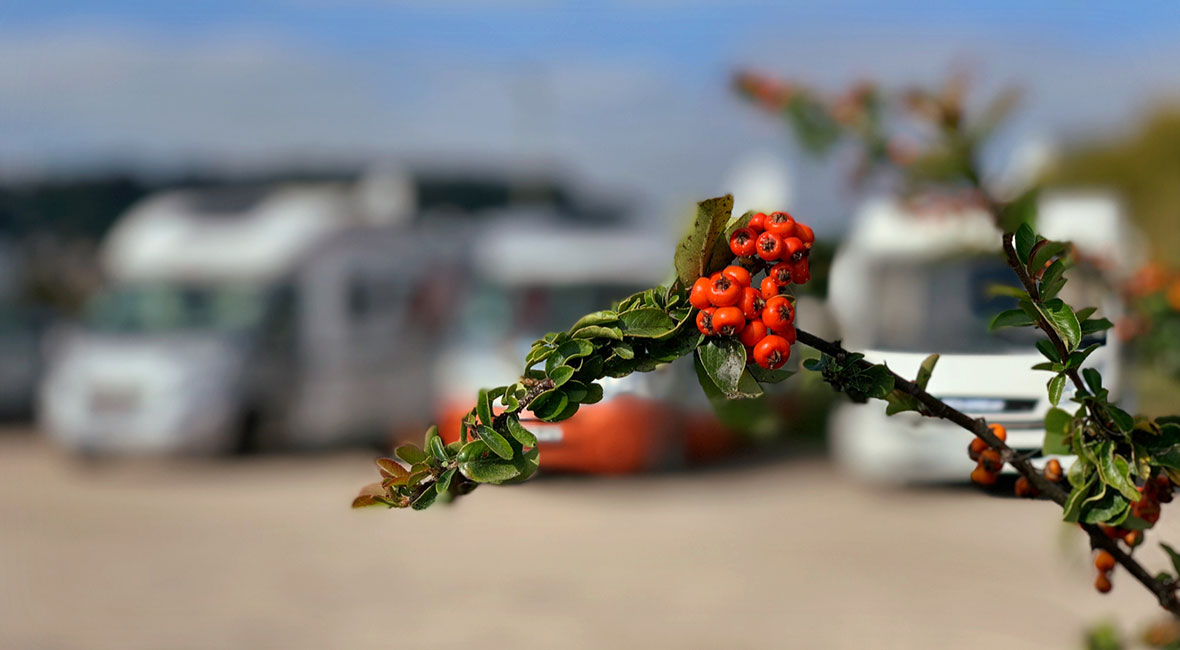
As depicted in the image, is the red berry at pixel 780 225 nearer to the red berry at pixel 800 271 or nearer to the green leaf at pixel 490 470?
the red berry at pixel 800 271

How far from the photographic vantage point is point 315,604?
16.2 ft

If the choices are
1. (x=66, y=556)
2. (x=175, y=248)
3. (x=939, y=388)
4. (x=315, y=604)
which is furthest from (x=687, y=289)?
(x=175, y=248)

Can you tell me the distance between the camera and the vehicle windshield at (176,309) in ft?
29.9

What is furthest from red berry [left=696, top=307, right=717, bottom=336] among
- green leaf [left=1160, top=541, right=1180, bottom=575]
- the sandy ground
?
the sandy ground

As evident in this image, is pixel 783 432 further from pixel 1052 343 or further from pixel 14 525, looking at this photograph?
pixel 14 525

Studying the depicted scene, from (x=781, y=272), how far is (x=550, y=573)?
181 inches

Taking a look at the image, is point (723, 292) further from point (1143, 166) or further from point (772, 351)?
point (1143, 166)

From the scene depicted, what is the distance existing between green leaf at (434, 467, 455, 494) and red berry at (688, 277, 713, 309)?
10.5 inches

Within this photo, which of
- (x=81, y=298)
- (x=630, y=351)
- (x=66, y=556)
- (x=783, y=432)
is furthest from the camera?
(x=81, y=298)

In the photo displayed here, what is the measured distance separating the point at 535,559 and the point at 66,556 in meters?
2.63

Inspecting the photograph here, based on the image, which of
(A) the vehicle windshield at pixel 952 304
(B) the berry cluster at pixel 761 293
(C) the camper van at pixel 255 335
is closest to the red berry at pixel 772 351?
(B) the berry cluster at pixel 761 293

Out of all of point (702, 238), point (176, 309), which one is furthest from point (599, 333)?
point (176, 309)

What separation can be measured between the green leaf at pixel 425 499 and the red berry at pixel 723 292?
1.01 feet

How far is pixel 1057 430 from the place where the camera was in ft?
3.60
